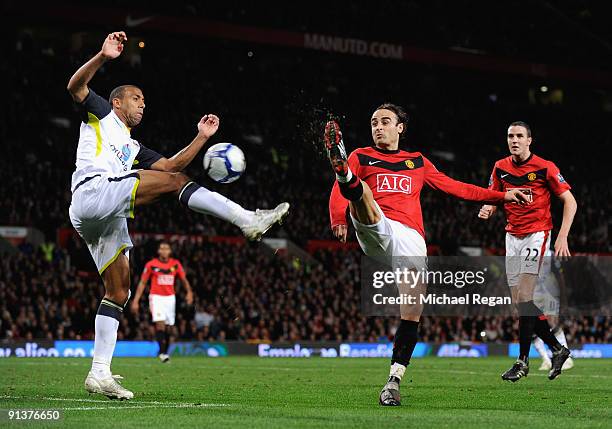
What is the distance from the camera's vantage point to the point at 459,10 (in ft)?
124

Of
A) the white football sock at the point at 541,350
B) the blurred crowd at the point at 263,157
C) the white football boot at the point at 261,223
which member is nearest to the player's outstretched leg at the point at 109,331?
the white football boot at the point at 261,223

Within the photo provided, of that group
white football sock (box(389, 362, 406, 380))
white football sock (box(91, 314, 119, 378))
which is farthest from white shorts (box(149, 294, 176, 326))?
white football sock (box(389, 362, 406, 380))

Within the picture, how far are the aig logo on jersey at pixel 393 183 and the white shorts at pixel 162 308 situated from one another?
9.69 m

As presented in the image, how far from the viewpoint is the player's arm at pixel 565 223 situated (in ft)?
32.6

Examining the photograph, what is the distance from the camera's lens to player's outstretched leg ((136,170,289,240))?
21.4ft

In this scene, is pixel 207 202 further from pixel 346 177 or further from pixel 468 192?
pixel 468 192

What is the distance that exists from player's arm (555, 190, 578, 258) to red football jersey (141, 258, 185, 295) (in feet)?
28.8

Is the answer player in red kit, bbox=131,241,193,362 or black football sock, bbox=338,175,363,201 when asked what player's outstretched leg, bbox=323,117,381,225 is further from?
player in red kit, bbox=131,241,193,362

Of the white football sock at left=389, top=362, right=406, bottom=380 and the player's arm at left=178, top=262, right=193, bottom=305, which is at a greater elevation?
the player's arm at left=178, top=262, right=193, bottom=305

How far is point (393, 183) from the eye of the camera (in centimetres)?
820

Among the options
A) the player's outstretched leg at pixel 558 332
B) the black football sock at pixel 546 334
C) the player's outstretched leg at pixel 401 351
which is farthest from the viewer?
the player's outstretched leg at pixel 558 332

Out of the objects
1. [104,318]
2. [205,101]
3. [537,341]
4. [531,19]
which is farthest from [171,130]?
[104,318]

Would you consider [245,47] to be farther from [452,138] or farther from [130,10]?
[452,138]

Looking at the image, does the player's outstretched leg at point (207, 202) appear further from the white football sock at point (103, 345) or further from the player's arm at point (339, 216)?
the white football sock at point (103, 345)
